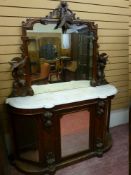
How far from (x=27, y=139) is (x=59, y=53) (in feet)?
3.54

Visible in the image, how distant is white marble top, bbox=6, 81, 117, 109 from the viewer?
2082 millimetres

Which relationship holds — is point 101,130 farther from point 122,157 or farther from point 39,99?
point 39,99

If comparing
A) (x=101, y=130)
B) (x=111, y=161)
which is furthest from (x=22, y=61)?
(x=111, y=161)

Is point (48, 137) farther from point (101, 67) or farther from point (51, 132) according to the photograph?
point (101, 67)

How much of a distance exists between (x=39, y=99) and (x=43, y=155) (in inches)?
23.9

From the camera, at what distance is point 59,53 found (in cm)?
247

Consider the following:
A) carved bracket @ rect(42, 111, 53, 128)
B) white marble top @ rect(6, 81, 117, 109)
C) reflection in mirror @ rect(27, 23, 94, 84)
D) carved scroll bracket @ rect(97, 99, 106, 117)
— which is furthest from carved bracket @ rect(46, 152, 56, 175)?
reflection in mirror @ rect(27, 23, 94, 84)

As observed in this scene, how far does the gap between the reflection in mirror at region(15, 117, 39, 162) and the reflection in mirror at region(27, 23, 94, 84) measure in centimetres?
51

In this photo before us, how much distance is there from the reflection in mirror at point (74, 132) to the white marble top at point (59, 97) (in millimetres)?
181

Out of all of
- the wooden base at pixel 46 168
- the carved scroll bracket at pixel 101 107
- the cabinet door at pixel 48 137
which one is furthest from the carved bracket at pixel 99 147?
the cabinet door at pixel 48 137

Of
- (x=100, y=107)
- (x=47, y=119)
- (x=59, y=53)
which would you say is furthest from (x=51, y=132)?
(x=59, y=53)

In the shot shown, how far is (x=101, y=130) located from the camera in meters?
2.47

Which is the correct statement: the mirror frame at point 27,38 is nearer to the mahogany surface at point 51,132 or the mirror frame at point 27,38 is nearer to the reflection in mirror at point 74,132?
the mahogany surface at point 51,132

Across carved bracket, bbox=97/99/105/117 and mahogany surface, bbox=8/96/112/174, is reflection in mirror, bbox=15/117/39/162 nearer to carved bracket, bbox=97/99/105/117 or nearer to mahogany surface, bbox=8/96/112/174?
mahogany surface, bbox=8/96/112/174
